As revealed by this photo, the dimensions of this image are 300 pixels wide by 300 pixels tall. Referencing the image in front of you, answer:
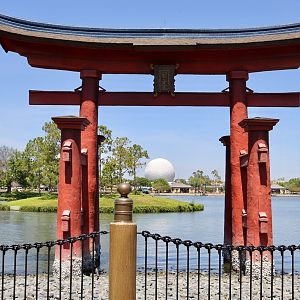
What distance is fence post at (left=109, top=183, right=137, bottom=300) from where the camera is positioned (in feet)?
14.0

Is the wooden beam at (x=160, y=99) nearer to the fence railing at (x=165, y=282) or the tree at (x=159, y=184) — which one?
the fence railing at (x=165, y=282)

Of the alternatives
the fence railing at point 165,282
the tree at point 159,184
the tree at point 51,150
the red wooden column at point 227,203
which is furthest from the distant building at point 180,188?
the fence railing at point 165,282

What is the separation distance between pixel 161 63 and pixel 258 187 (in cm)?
354

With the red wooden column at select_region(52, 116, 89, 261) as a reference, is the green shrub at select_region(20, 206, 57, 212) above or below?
below

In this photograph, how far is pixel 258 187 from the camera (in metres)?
9.94

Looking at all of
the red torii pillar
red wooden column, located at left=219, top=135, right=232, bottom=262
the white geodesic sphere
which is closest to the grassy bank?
red wooden column, located at left=219, top=135, right=232, bottom=262

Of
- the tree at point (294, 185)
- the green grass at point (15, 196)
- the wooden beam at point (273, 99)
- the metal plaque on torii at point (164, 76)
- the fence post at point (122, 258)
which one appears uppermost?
the metal plaque on torii at point (164, 76)

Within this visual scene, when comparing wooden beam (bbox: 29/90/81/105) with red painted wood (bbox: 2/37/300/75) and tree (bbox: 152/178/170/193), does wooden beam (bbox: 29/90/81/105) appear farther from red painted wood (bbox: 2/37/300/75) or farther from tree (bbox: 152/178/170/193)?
tree (bbox: 152/178/170/193)

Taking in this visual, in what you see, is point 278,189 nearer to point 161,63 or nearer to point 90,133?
point 161,63

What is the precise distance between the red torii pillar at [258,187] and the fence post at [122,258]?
232 inches

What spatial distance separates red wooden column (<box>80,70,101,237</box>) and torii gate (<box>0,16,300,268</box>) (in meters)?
0.02

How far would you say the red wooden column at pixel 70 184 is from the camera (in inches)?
381

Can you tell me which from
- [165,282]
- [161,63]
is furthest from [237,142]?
[165,282]

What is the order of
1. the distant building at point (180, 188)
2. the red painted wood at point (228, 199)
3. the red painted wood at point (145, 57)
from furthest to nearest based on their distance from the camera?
the distant building at point (180, 188) → the red painted wood at point (228, 199) → the red painted wood at point (145, 57)
